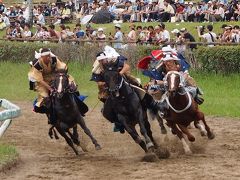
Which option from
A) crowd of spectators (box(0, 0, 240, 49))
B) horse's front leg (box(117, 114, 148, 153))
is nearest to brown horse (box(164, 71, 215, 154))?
horse's front leg (box(117, 114, 148, 153))

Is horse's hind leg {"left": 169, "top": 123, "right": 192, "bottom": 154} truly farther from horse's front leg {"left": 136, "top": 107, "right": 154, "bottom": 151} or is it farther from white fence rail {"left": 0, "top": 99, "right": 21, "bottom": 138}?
white fence rail {"left": 0, "top": 99, "right": 21, "bottom": 138}

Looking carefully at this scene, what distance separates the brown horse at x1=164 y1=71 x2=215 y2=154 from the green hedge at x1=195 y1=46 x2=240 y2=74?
9413mm

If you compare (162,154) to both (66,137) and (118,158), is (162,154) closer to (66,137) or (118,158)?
(118,158)

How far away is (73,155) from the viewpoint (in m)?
13.6

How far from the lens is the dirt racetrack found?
36.1 ft

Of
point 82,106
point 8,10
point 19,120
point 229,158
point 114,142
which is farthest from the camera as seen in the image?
A: point 8,10

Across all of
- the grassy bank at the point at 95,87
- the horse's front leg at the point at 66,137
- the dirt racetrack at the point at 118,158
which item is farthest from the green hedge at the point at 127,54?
the horse's front leg at the point at 66,137

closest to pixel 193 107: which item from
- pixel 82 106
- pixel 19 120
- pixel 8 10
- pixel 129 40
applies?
pixel 82 106

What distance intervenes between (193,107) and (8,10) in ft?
102

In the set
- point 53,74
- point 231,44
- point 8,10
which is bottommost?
point 8,10

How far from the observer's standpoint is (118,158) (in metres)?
12.9

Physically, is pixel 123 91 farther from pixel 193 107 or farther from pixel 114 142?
pixel 114 142

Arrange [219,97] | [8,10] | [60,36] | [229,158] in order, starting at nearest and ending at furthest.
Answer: [229,158]
[219,97]
[60,36]
[8,10]

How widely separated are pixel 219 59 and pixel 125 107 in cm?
1058
